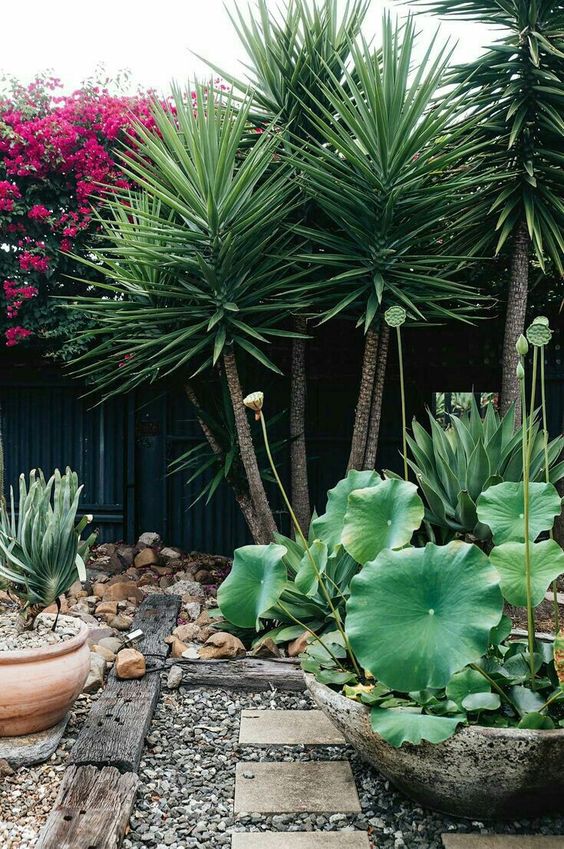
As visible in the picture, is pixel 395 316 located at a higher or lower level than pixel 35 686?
higher

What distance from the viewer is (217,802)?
2018 millimetres

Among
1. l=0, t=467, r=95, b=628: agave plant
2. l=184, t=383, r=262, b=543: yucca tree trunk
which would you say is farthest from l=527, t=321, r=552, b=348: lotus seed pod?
l=184, t=383, r=262, b=543: yucca tree trunk

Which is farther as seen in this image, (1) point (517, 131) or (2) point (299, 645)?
(1) point (517, 131)

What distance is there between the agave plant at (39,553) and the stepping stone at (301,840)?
970 millimetres

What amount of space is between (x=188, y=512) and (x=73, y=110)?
8.75 ft

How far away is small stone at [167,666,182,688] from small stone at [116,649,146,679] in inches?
4.1

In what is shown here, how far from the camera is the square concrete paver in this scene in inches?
68.4

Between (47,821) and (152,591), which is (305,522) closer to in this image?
(152,591)

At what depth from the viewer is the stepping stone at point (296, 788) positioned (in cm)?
195

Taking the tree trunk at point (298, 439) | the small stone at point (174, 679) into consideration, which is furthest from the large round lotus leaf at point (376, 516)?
the tree trunk at point (298, 439)

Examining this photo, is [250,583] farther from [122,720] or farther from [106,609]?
[106,609]

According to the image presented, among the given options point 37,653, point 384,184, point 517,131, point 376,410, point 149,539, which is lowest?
point 149,539

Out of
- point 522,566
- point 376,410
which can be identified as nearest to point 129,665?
point 522,566

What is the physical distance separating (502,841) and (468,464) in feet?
5.28
